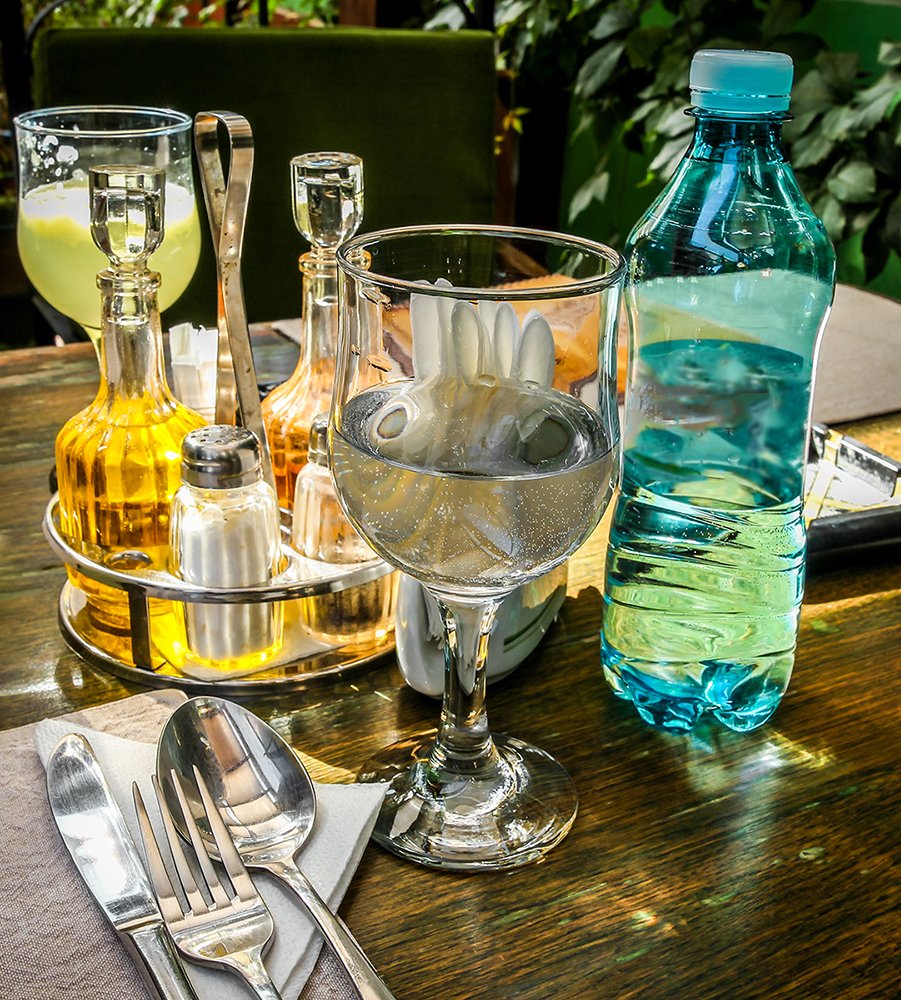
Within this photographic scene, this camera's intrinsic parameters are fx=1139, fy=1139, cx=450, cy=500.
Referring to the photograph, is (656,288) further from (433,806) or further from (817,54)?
(817,54)

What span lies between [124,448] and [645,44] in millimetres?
1897

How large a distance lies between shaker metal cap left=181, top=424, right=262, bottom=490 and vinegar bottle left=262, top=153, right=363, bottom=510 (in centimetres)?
8

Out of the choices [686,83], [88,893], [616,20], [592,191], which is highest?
[616,20]

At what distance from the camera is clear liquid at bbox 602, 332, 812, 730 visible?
20.4 inches

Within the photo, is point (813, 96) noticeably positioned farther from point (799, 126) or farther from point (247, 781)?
point (247, 781)

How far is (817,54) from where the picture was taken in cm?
194

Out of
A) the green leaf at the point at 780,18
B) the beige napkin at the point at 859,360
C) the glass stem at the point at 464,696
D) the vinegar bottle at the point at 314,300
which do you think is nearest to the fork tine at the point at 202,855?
the glass stem at the point at 464,696

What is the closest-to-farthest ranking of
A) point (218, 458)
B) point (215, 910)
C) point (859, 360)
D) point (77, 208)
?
1. point (215, 910)
2. point (218, 458)
3. point (77, 208)
4. point (859, 360)

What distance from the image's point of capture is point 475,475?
396 millimetres

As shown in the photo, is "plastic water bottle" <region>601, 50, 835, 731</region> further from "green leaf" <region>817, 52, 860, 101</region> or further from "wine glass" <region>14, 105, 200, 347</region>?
"green leaf" <region>817, 52, 860, 101</region>

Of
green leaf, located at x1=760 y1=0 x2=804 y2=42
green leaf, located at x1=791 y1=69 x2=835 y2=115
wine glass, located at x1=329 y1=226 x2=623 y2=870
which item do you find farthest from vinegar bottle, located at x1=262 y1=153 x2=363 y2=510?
green leaf, located at x1=760 y1=0 x2=804 y2=42

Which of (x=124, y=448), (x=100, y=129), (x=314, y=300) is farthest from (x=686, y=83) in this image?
(x=124, y=448)

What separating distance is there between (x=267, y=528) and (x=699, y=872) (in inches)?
9.3

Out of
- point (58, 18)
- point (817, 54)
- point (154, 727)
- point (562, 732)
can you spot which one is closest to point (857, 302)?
point (562, 732)
